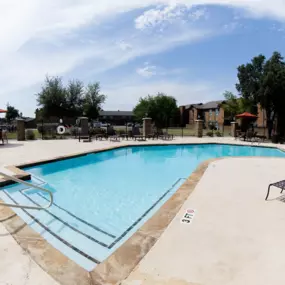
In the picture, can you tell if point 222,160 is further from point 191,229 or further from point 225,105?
point 225,105

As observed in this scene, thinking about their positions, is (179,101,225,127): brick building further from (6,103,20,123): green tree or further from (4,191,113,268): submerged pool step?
(4,191,113,268): submerged pool step

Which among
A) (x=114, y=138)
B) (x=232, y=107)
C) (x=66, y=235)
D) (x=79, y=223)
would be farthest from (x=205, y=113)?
(x=66, y=235)

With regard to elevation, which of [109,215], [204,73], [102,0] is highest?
[204,73]

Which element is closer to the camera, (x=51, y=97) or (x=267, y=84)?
(x=267, y=84)

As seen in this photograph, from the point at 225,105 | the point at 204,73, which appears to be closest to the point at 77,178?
the point at 204,73

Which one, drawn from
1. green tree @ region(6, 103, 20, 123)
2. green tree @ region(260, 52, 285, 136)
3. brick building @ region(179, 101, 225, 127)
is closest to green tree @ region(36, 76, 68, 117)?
green tree @ region(260, 52, 285, 136)

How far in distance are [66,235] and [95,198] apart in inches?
80.2

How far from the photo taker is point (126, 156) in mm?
12391

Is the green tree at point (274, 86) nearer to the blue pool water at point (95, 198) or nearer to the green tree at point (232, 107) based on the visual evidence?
the blue pool water at point (95, 198)

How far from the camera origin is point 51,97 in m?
32.9

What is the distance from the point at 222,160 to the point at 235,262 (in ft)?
23.9

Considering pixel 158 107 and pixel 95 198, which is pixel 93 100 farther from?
pixel 95 198

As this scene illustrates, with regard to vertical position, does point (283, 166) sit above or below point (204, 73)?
below

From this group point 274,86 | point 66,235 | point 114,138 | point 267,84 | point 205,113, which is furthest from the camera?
point 205,113
